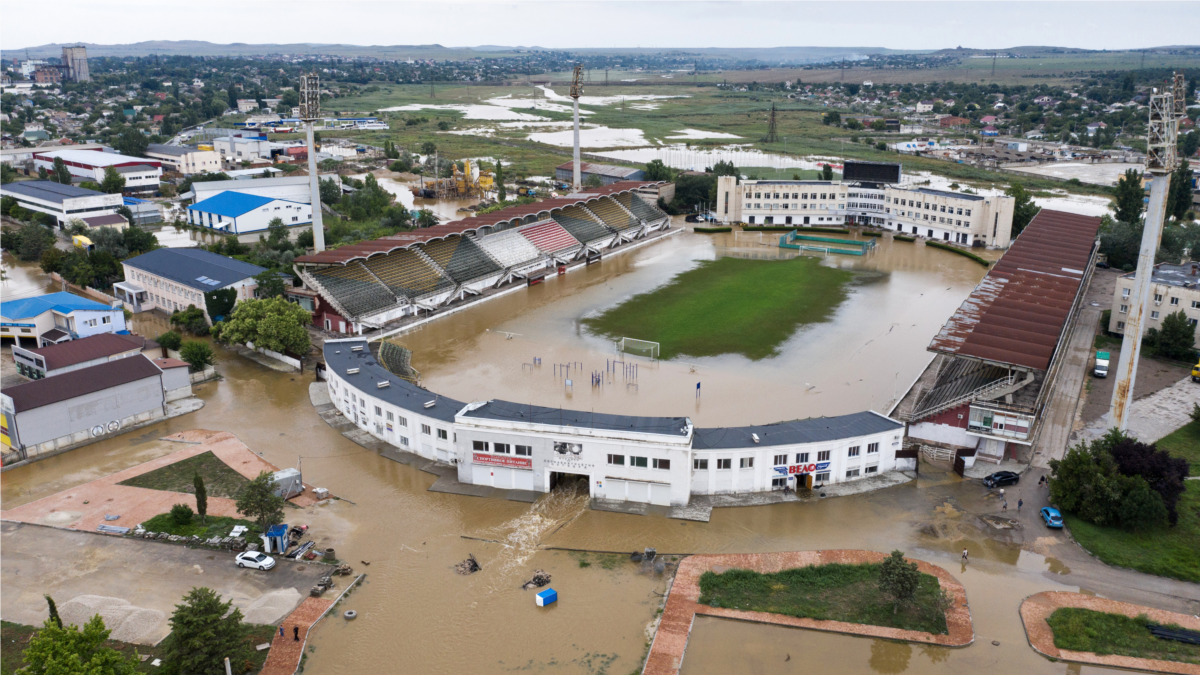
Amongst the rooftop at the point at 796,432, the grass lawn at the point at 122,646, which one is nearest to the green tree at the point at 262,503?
the grass lawn at the point at 122,646

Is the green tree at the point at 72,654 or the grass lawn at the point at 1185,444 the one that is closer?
the green tree at the point at 72,654

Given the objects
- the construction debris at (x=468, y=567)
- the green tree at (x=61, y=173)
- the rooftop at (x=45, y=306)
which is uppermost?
the green tree at (x=61, y=173)

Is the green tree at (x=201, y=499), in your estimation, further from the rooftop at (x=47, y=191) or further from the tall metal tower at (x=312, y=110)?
the rooftop at (x=47, y=191)

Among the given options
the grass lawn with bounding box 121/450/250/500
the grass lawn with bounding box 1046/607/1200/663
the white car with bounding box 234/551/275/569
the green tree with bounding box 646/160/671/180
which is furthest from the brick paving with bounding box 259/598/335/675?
the green tree with bounding box 646/160/671/180

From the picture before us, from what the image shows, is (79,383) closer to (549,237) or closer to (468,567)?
(468,567)

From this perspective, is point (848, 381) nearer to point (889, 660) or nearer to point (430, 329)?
point (889, 660)

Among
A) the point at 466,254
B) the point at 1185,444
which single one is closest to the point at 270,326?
the point at 466,254
